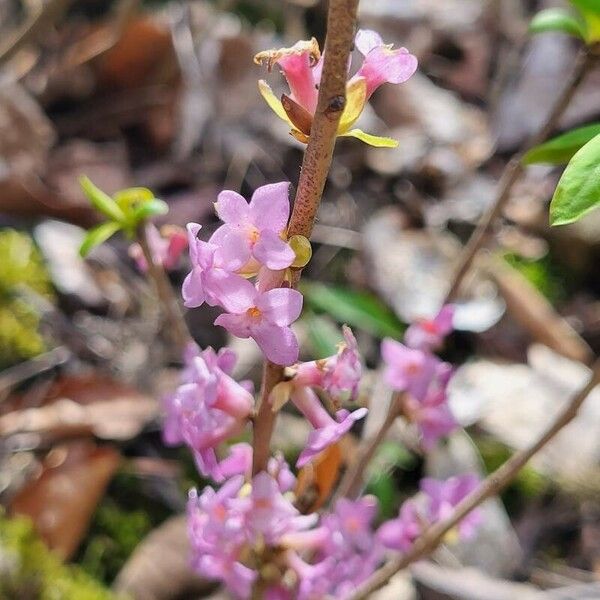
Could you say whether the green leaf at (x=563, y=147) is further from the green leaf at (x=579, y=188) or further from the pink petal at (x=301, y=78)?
the pink petal at (x=301, y=78)

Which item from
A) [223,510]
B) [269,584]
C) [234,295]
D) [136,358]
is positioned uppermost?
[234,295]

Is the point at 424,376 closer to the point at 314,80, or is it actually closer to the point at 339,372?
the point at 339,372

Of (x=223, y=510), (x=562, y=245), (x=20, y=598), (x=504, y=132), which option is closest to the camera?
(x=223, y=510)

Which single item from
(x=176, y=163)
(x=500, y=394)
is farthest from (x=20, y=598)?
(x=176, y=163)

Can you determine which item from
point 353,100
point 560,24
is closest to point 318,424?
point 353,100

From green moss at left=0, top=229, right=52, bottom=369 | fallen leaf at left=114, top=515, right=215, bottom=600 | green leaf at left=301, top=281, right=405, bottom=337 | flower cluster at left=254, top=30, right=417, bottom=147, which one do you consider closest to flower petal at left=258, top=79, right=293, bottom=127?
flower cluster at left=254, top=30, right=417, bottom=147

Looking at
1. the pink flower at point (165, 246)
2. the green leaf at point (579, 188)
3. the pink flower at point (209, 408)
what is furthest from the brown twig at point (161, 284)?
the green leaf at point (579, 188)

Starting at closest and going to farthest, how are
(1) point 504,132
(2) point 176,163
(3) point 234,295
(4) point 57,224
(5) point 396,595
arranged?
(3) point 234,295 → (5) point 396,595 → (4) point 57,224 → (2) point 176,163 → (1) point 504,132

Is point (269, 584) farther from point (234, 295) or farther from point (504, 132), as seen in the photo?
point (504, 132)
